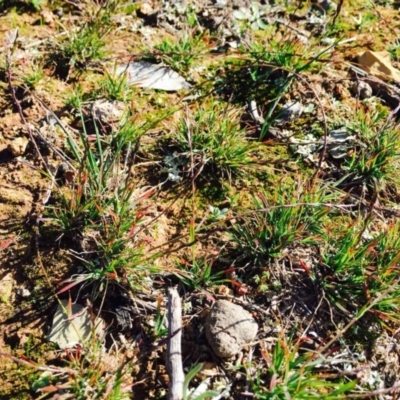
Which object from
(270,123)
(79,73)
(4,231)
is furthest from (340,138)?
(4,231)

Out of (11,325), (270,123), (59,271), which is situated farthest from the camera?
(270,123)

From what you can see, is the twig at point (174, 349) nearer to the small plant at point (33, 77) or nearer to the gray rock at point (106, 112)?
the gray rock at point (106, 112)

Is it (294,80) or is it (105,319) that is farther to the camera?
(294,80)

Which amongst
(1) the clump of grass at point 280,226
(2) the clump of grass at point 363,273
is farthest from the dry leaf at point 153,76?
(2) the clump of grass at point 363,273

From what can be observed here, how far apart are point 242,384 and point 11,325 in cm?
124

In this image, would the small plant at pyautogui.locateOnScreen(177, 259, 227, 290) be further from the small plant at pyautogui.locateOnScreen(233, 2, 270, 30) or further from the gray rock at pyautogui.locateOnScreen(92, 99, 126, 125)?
the small plant at pyautogui.locateOnScreen(233, 2, 270, 30)

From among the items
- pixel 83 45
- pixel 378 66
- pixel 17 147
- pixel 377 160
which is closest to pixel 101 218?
pixel 17 147

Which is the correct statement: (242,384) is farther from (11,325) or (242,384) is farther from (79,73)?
(79,73)

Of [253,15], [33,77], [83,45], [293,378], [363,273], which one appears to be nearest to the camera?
[293,378]

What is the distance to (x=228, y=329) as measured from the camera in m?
2.89

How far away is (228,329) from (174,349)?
31 cm

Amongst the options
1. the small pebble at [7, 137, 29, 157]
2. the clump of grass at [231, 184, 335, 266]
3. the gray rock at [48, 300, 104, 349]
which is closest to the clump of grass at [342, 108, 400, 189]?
the clump of grass at [231, 184, 335, 266]

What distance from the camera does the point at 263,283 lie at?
321 centimetres

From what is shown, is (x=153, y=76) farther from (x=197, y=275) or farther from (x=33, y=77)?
(x=197, y=275)
